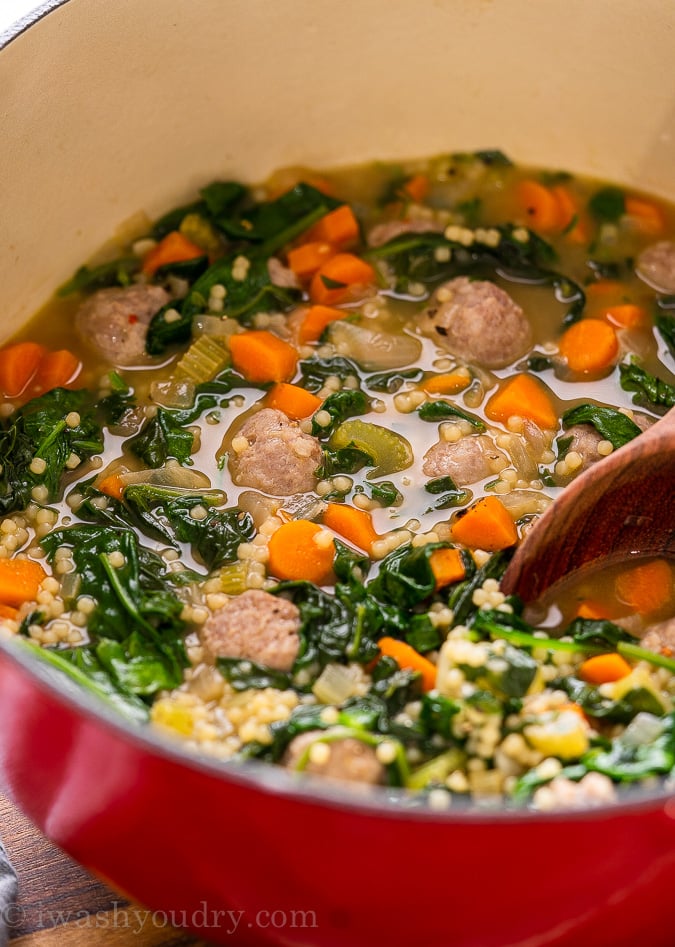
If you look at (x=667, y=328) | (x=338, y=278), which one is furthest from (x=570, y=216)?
(x=338, y=278)

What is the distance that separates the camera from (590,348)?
4492 millimetres

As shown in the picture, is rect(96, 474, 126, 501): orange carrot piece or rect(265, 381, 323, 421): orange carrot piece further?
rect(265, 381, 323, 421): orange carrot piece

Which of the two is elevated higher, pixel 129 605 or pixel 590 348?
pixel 129 605

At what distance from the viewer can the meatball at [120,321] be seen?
4.47m

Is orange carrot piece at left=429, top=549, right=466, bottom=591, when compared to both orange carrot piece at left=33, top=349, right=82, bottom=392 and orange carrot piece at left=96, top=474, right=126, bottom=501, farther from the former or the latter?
orange carrot piece at left=33, top=349, right=82, bottom=392

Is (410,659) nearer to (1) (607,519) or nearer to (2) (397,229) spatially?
(1) (607,519)

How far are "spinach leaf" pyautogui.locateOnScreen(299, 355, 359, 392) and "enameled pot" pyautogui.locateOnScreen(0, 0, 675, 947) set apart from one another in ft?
3.39

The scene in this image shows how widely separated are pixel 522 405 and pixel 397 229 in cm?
103

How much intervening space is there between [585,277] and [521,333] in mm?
488

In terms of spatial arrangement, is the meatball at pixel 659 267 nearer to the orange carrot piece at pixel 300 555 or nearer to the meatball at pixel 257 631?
the orange carrot piece at pixel 300 555

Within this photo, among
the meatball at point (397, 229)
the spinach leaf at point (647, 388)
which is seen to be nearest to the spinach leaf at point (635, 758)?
the spinach leaf at point (647, 388)

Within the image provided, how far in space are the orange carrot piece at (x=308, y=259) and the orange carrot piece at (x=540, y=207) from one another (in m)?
0.88

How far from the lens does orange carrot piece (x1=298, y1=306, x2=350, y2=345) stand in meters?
4.55

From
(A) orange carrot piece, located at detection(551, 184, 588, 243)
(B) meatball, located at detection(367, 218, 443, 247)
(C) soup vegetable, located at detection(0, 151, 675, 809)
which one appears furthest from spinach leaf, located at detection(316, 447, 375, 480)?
(A) orange carrot piece, located at detection(551, 184, 588, 243)
